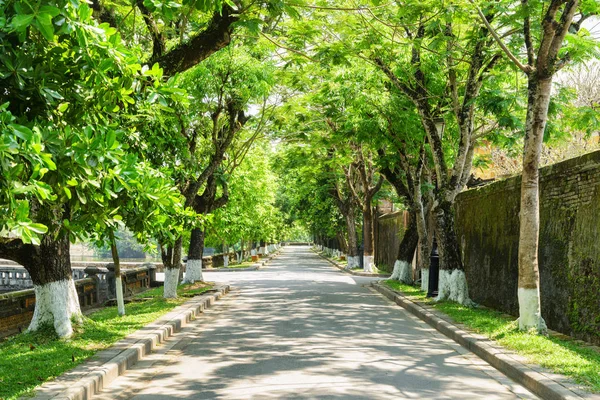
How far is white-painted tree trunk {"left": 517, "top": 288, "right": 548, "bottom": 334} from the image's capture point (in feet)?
34.1

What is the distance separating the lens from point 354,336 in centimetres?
1136

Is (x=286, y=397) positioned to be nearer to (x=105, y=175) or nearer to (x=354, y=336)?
(x=105, y=175)

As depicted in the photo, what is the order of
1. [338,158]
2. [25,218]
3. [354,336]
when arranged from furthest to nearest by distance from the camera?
[338,158] → [354,336] → [25,218]

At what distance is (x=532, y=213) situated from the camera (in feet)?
34.3

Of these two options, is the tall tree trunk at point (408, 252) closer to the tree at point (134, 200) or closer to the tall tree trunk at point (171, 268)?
the tall tree trunk at point (171, 268)

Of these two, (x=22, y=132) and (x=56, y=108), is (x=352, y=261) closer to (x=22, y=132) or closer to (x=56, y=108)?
(x=56, y=108)

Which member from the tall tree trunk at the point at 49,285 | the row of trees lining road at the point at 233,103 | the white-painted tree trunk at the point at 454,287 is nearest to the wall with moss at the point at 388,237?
the row of trees lining road at the point at 233,103

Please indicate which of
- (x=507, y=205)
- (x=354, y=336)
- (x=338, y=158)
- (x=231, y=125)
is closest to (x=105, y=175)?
(x=354, y=336)

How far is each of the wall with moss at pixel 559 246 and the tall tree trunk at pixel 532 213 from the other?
0.61 meters

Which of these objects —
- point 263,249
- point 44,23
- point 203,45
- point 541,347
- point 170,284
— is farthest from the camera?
point 263,249

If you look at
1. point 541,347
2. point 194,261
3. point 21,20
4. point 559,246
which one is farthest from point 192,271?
point 21,20

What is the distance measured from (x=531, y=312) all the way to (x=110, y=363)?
20.6ft

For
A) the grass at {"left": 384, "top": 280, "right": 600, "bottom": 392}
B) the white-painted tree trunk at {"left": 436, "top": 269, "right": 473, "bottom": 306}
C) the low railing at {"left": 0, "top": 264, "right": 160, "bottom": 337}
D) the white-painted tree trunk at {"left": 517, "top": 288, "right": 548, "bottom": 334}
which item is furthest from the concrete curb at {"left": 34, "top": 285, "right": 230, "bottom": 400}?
the white-painted tree trunk at {"left": 436, "top": 269, "right": 473, "bottom": 306}

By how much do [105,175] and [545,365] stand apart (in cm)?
537
